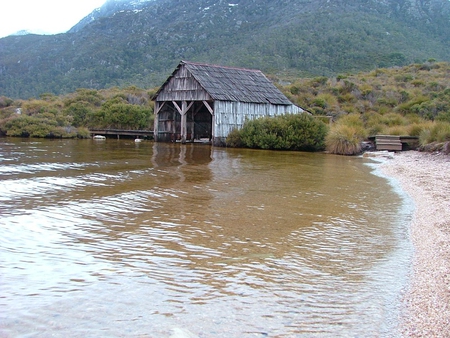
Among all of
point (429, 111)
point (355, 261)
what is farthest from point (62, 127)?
point (355, 261)

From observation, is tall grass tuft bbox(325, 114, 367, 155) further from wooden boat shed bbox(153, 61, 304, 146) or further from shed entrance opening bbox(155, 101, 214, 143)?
shed entrance opening bbox(155, 101, 214, 143)

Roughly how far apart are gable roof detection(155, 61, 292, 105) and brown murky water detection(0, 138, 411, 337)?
60.0ft

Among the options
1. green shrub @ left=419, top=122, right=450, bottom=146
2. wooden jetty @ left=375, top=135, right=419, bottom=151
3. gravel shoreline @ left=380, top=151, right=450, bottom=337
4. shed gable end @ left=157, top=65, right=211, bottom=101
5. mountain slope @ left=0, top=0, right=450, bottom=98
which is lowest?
gravel shoreline @ left=380, top=151, right=450, bottom=337

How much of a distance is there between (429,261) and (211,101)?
25474 millimetres

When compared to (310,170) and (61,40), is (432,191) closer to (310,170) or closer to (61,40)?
(310,170)

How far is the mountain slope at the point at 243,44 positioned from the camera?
213ft

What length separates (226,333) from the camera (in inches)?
149

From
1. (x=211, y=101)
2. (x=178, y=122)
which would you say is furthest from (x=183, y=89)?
(x=178, y=122)

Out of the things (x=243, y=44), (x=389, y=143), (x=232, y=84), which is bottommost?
(x=389, y=143)

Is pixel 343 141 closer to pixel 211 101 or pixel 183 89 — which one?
pixel 211 101

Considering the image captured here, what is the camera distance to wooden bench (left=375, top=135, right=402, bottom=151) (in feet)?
76.4

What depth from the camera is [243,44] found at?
71.4m

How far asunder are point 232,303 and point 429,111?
101ft

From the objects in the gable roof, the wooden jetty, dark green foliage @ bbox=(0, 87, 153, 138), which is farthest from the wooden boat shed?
the wooden jetty
